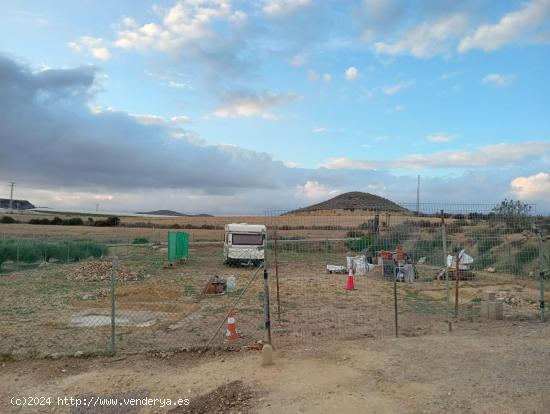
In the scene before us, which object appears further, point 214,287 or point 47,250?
point 47,250

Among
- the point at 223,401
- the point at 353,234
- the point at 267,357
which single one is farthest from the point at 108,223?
the point at 223,401

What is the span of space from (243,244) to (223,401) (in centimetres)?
2235

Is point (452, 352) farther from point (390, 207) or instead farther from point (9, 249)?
point (9, 249)

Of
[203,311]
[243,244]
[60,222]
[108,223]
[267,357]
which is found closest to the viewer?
[267,357]

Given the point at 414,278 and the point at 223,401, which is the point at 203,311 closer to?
the point at 223,401

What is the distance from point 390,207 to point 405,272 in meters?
6.83

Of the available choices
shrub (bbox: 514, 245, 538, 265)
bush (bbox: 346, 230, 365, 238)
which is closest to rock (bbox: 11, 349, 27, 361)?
bush (bbox: 346, 230, 365, 238)

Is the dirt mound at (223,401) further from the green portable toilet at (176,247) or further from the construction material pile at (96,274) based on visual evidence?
the green portable toilet at (176,247)

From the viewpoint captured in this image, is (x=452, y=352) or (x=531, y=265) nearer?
(x=452, y=352)

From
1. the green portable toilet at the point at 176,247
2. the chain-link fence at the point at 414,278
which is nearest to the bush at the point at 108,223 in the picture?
the green portable toilet at the point at 176,247

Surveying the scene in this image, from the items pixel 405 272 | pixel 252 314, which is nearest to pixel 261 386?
pixel 252 314

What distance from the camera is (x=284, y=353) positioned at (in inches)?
289

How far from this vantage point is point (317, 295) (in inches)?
605

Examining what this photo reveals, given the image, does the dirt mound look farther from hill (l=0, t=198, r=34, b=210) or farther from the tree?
hill (l=0, t=198, r=34, b=210)
